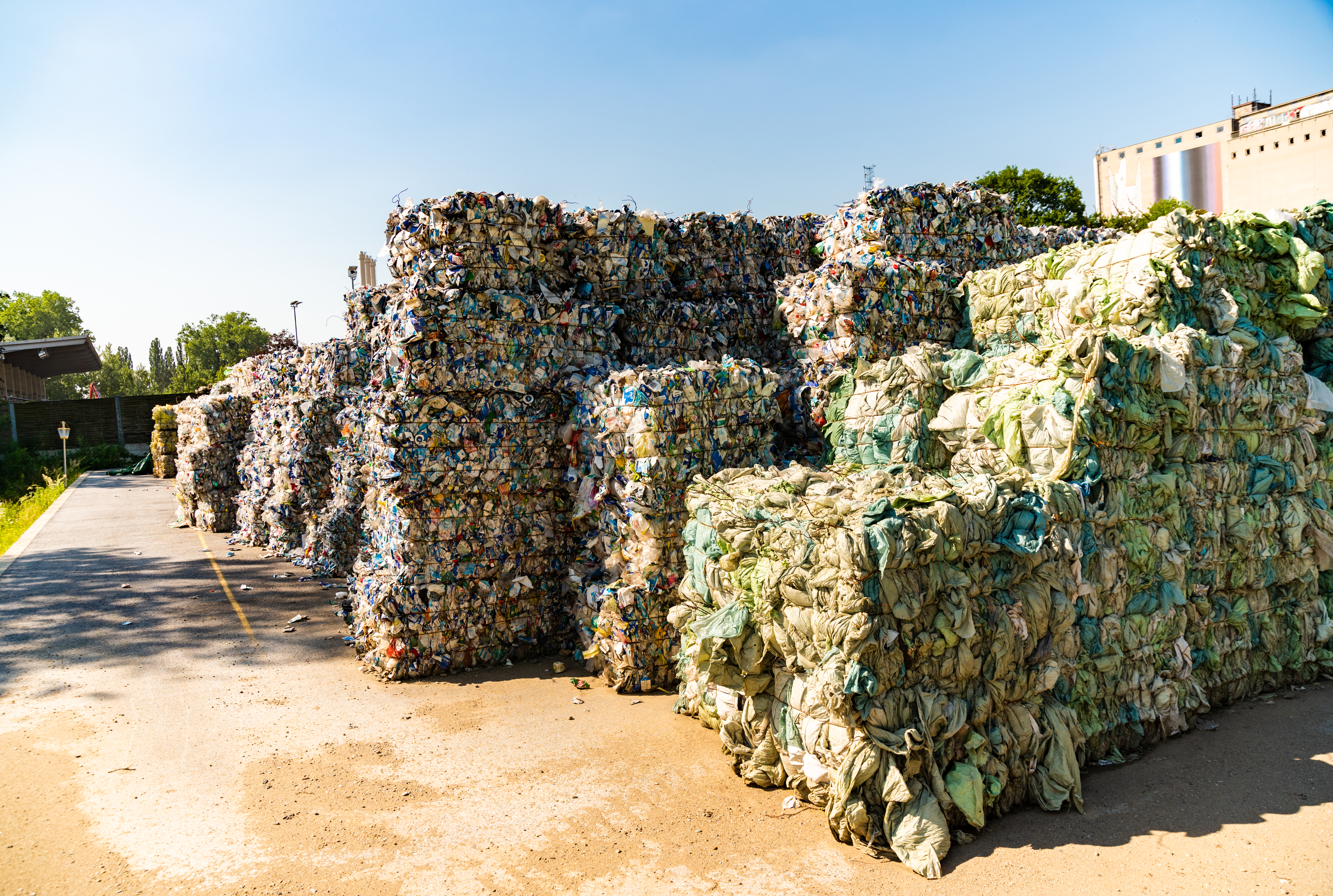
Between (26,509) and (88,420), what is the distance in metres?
14.9

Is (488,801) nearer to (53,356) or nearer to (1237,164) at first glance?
(53,356)

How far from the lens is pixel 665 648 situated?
267 inches

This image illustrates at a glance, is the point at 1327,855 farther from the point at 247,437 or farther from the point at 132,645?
the point at 247,437

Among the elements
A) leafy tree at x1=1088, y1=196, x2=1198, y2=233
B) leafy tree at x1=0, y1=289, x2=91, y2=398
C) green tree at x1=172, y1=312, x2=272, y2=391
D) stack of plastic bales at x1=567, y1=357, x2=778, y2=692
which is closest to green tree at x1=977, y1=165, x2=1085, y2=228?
leafy tree at x1=1088, y1=196, x2=1198, y2=233

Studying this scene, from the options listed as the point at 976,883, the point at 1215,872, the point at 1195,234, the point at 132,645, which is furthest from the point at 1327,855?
the point at 132,645

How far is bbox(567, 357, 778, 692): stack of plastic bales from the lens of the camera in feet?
21.6

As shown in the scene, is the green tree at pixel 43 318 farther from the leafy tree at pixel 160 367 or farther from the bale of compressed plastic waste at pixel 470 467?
the bale of compressed plastic waste at pixel 470 467

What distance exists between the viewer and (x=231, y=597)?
10.7 meters

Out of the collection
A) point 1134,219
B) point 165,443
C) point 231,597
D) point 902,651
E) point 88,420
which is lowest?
point 231,597

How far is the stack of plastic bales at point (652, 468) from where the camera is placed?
659cm

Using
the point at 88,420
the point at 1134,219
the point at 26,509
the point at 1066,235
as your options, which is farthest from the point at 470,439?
the point at 88,420

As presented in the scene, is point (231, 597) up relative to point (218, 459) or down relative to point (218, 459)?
down

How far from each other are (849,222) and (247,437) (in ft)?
43.6

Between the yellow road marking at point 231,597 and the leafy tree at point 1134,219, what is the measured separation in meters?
23.2
